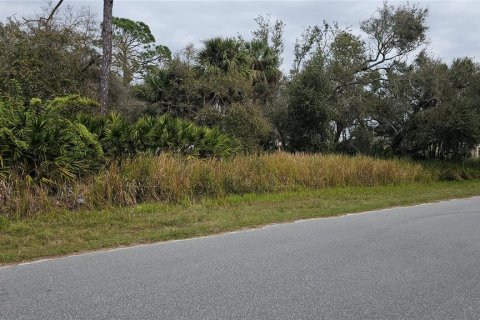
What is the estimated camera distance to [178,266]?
6.10 m

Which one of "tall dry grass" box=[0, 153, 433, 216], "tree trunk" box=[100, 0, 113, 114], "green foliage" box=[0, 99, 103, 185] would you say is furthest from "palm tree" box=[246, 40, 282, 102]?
"green foliage" box=[0, 99, 103, 185]

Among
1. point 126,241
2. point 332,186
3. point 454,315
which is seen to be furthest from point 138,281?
point 332,186

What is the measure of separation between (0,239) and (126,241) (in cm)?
217

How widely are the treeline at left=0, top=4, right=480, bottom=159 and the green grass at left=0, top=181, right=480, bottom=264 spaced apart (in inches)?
270

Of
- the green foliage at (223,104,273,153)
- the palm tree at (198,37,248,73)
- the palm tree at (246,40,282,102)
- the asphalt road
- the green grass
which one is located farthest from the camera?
the palm tree at (246,40,282,102)

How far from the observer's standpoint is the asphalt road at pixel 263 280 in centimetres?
451

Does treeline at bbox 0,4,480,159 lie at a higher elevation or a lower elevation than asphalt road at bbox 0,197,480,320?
higher

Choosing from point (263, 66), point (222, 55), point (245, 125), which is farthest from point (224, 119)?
point (263, 66)

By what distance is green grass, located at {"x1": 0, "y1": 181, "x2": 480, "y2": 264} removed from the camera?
7539mm

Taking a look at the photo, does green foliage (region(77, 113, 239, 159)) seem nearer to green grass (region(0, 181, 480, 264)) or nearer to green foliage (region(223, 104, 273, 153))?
green grass (region(0, 181, 480, 264))

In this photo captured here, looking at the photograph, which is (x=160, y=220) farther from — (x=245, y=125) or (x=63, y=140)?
(x=245, y=125)

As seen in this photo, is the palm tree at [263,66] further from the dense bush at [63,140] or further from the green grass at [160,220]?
the green grass at [160,220]

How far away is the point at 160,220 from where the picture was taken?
955 cm

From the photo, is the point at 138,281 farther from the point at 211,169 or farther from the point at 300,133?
the point at 300,133
